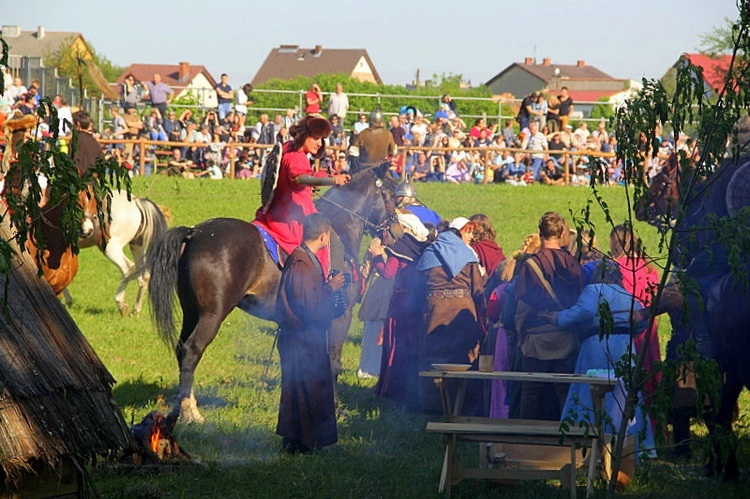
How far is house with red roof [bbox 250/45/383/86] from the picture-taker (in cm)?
9169

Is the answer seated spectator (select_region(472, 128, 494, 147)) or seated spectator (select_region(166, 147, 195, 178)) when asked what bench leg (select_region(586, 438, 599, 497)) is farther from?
seated spectator (select_region(472, 128, 494, 147))

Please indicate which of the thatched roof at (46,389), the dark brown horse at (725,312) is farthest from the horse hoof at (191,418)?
the dark brown horse at (725,312)

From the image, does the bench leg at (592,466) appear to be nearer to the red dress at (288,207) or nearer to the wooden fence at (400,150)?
the red dress at (288,207)

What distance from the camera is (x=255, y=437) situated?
8.62m

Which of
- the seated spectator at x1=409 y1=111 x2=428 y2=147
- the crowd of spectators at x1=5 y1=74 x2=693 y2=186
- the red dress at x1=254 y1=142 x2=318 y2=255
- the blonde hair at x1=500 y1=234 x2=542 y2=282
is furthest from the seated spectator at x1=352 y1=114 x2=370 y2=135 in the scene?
the red dress at x1=254 y1=142 x2=318 y2=255

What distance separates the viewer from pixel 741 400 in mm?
10641

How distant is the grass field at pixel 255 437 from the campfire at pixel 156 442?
15cm

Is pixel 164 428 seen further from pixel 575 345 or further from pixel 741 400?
pixel 741 400

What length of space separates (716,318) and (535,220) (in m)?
14.9

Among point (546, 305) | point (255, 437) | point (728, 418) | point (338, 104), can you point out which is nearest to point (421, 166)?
point (338, 104)

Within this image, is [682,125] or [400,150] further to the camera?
[400,150]

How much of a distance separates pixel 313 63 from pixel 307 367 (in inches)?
3503

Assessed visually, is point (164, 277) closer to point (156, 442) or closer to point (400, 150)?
point (156, 442)

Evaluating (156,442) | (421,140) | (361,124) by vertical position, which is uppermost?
(361,124)
